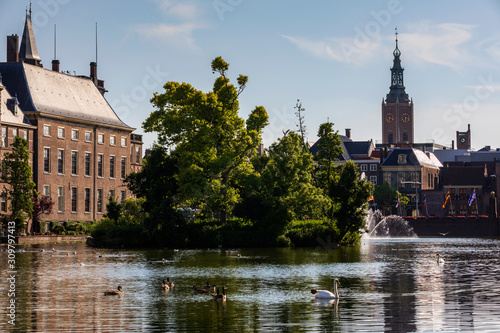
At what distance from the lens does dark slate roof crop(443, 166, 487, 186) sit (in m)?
189

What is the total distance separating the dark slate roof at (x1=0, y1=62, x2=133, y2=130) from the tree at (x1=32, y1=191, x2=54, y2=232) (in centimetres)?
1181

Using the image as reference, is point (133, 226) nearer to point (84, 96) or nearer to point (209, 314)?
point (84, 96)

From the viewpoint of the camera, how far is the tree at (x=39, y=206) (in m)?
104

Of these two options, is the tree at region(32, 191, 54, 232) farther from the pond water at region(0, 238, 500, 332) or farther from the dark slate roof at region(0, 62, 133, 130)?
the pond water at region(0, 238, 500, 332)

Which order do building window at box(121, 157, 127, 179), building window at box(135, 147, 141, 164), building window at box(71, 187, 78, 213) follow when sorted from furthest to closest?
building window at box(135, 147, 141, 164) < building window at box(121, 157, 127, 179) < building window at box(71, 187, 78, 213)

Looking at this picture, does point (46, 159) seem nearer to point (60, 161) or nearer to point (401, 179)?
point (60, 161)

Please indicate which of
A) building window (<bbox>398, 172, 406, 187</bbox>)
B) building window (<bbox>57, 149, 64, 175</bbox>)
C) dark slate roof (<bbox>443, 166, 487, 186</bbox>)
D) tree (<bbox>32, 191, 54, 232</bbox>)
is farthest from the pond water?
building window (<bbox>398, 172, 406, 187</bbox>)

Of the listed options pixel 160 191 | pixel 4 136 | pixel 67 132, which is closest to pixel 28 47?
pixel 67 132

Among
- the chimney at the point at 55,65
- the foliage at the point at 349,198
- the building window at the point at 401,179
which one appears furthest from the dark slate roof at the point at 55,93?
the building window at the point at 401,179

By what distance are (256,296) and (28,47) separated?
9582cm

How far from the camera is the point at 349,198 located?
87.4m

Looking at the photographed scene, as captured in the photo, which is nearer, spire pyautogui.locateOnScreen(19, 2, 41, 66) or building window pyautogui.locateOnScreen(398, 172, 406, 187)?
spire pyautogui.locateOnScreen(19, 2, 41, 66)

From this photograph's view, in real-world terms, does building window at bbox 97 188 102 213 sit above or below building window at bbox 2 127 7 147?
below

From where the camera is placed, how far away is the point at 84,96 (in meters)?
125
